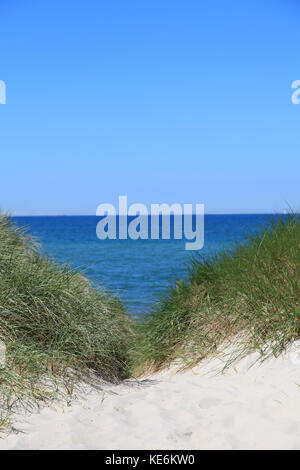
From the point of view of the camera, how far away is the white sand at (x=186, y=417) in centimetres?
306

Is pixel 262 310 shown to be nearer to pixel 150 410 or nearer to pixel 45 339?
pixel 150 410

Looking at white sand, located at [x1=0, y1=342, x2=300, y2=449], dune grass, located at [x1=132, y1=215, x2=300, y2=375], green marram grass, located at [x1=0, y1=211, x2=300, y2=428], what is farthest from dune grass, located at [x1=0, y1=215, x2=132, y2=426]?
dune grass, located at [x1=132, y1=215, x2=300, y2=375]

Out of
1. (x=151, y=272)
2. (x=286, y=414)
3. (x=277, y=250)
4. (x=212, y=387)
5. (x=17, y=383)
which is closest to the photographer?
(x=286, y=414)

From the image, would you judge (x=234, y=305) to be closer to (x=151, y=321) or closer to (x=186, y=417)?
(x=151, y=321)

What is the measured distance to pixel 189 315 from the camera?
5535 mm

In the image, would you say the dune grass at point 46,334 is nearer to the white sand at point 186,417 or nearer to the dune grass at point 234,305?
the white sand at point 186,417

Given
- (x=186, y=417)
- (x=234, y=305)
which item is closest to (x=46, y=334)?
(x=186, y=417)

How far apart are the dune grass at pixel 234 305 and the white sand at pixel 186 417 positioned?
0.38 m

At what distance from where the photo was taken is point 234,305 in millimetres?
5020

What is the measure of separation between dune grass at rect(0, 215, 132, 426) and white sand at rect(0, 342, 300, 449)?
30cm

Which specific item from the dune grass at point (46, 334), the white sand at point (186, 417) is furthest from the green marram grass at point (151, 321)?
the white sand at point (186, 417)
